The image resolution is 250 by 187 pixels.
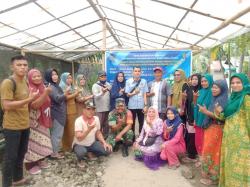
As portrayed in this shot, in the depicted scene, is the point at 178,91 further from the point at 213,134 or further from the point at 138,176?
the point at 138,176

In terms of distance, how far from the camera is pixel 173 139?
4.17 m

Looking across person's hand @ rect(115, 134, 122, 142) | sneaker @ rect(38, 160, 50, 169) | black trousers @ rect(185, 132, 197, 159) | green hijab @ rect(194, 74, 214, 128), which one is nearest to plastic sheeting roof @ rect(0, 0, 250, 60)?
green hijab @ rect(194, 74, 214, 128)

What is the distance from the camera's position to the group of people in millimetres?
2959

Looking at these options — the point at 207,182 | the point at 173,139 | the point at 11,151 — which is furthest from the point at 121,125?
the point at 11,151

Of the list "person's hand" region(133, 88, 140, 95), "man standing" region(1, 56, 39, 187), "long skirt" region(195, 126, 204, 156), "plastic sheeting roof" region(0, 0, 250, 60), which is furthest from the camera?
"person's hand" region(133, 88, 140, 95)

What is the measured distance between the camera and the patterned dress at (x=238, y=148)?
2836mm

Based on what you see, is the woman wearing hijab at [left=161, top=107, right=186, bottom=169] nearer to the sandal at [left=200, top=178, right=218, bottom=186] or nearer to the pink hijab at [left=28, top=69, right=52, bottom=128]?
the sandal at [left=200, top=178, right=218, bottom=186]

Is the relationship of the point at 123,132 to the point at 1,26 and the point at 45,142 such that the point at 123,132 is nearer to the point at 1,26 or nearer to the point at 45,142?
the point at 45,142

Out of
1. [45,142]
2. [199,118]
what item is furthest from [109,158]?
[199,118]

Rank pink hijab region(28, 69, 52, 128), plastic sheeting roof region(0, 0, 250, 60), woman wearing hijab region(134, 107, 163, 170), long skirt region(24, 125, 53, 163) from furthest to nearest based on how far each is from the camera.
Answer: plastic sheeting roof region(0, 0, 250, 60) → woman wearing hijab region(134, 107, 163, 170) → long skirt region(24, 125, 53, 163) → pink hijab region(28, 69, 52, 128)

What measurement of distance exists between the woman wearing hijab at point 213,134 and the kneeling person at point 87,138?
1615 mm

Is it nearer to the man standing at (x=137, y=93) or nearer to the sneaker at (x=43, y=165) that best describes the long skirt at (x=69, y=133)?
the sneaker at (x=43, y=165)

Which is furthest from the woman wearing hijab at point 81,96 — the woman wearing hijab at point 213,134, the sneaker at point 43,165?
the woman wearing hijab at point 213,134

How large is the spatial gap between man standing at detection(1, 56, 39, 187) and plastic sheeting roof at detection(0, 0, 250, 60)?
6.27 feet
